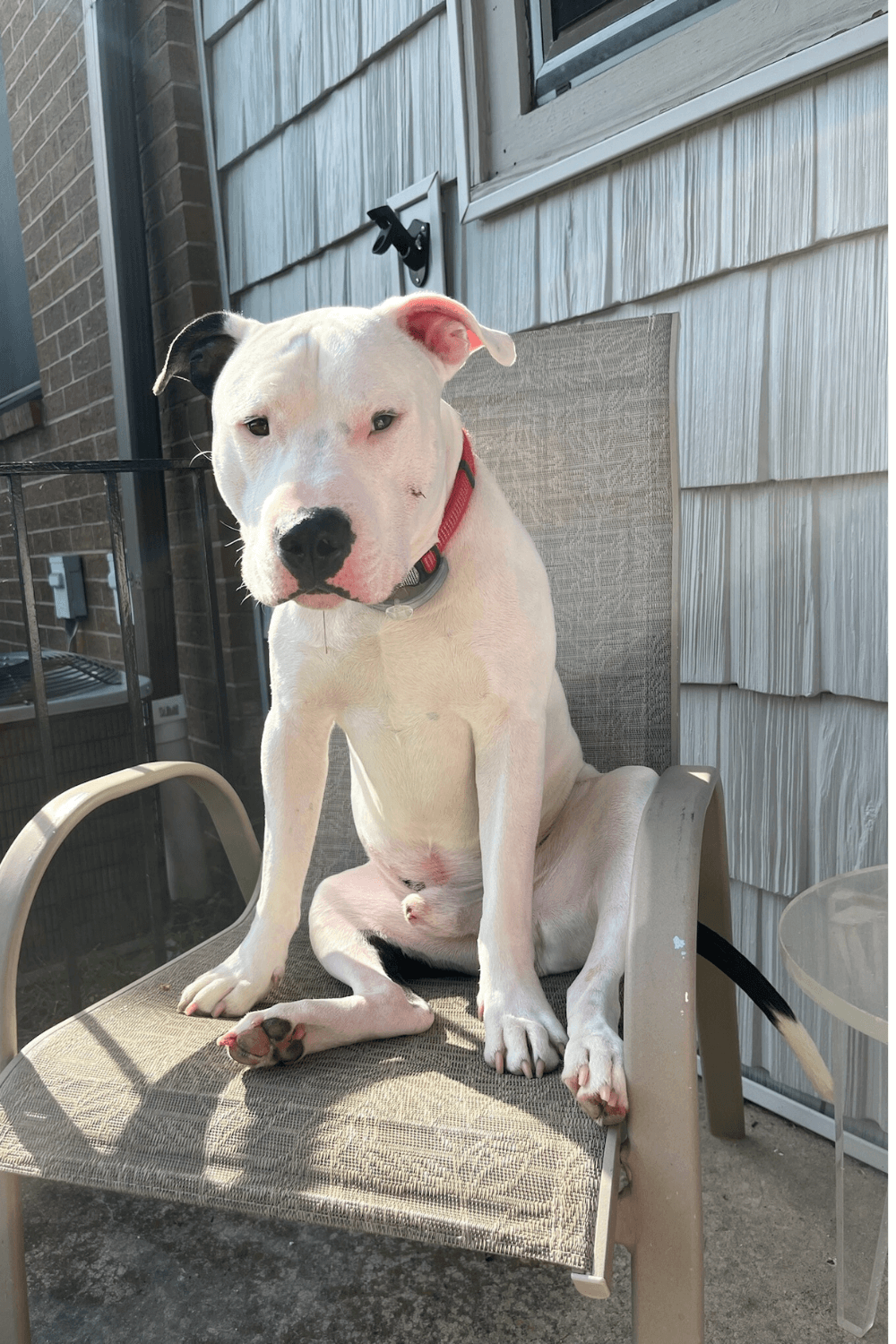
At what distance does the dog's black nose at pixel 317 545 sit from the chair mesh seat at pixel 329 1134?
53 cm

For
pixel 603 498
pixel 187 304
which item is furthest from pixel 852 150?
pixel 187 304

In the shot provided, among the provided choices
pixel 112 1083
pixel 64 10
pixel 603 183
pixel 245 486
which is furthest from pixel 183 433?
pixel 112 1083

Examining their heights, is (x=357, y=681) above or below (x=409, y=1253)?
above

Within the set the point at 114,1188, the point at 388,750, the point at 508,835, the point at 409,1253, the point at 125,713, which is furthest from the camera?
the point at 125,713

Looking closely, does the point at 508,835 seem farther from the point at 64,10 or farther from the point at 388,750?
the point at 64,10

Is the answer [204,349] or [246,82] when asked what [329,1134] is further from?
[246,82]

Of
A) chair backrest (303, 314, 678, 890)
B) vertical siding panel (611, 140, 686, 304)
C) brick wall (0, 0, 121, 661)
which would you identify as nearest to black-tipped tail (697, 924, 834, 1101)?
chair backrest (303, 314, 678, 890)

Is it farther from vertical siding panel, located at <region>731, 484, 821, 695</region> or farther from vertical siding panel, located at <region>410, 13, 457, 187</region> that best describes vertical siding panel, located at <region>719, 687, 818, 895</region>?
vertical siding panel, located at <region>410, 13, 457, 187</region>

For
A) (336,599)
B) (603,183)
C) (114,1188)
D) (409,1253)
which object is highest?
(603,183)

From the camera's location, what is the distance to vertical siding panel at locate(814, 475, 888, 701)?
1445mm

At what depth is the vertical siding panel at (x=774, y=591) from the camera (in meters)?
1.55

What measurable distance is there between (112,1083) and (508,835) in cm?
50

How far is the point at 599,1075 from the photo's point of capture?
2.88 ft

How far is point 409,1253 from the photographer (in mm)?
1438
